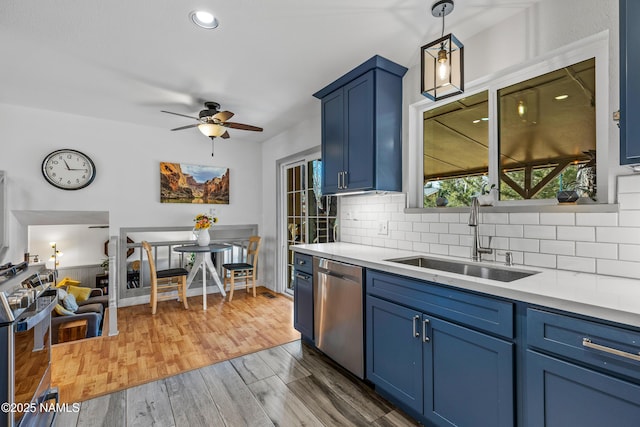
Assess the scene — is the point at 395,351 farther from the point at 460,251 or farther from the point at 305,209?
the point at 305,209

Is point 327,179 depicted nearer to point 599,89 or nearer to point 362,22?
point 362,22

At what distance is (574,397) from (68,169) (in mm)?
5020

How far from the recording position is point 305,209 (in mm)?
4309

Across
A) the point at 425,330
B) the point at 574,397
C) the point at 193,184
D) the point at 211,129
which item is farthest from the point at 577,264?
the point at 193,184

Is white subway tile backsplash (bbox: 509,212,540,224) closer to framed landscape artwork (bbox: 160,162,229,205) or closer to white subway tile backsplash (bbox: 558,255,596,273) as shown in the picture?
white subway tile backsplash (bbox: 558,255,596,273)

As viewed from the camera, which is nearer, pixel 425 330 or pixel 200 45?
pixel 425 330

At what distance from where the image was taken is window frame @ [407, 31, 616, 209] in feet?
5.38

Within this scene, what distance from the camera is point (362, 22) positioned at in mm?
2027

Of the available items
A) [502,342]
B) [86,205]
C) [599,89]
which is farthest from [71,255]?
[599,89]

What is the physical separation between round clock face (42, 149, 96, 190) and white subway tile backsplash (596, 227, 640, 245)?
5005 millimetres

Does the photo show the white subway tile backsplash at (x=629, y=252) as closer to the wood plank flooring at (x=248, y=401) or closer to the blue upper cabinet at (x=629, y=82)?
the blue upper cabinet at (x=629, y=82)

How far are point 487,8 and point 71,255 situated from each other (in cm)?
872

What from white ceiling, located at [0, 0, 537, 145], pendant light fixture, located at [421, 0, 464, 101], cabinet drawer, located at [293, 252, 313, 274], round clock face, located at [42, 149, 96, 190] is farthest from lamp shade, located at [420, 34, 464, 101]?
round clock face, located at [42, 149, 96, 190]

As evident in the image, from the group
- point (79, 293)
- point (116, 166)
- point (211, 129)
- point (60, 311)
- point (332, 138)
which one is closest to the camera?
point (332, 138)
